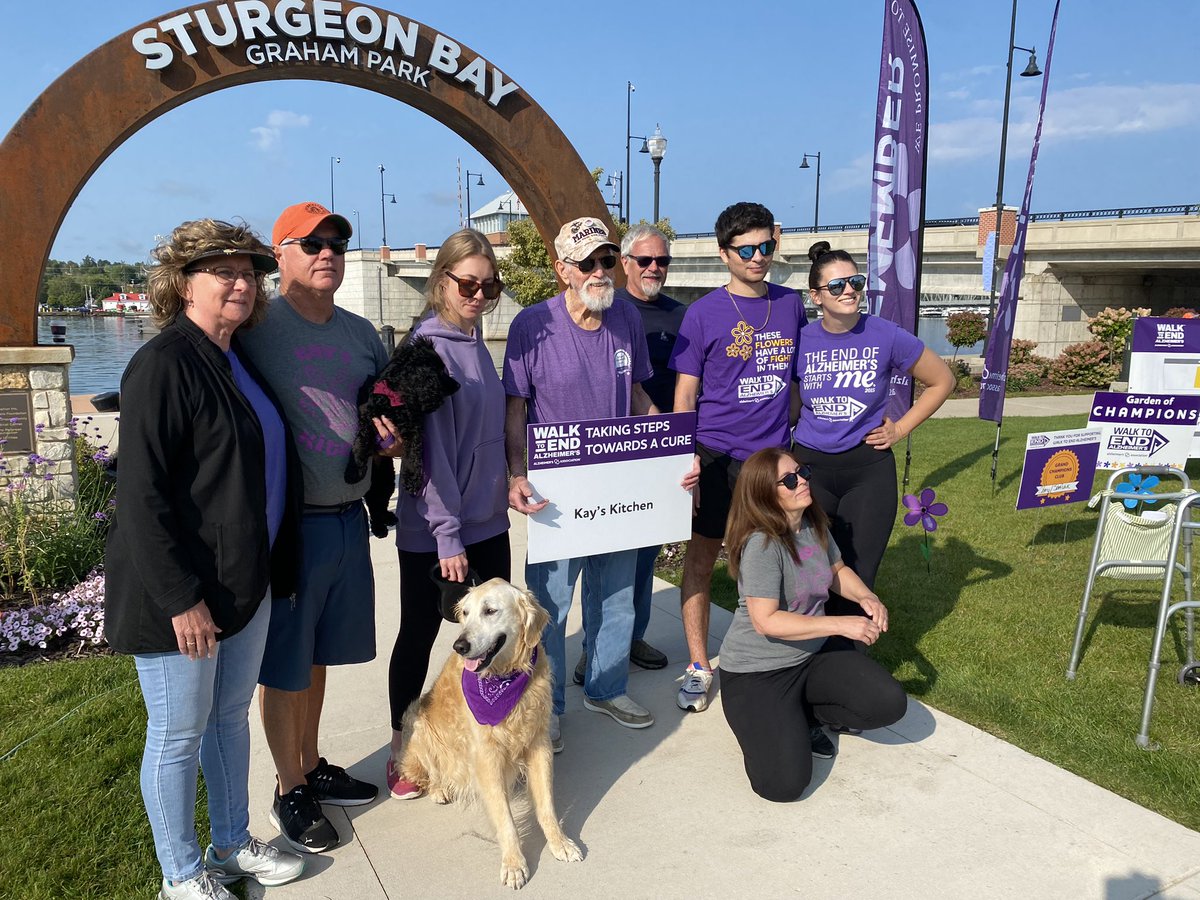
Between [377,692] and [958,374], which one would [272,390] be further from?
[958,374]

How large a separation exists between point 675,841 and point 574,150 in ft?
18.9

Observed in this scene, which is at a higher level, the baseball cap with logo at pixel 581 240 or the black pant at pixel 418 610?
the baseball cap with logo at pixel 581 240

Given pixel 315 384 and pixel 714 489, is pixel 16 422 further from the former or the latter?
pixel 714 489

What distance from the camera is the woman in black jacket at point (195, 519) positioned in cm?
216

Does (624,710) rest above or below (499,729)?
below

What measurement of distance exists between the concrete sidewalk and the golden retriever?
0.45ft

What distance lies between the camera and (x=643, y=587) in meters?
4.67

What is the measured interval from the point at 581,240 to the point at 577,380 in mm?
607

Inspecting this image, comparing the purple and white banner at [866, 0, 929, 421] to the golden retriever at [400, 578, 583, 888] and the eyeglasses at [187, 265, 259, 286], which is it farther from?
the eyeglasses at [187, 265, 259, 286]

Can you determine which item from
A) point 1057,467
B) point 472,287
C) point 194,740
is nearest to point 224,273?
point 472,287

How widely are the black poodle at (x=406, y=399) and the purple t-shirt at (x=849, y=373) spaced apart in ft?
6.82

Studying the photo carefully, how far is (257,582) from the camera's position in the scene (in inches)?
94.3

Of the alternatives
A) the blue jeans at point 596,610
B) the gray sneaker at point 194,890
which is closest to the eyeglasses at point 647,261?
the blue jeans at point 596,610

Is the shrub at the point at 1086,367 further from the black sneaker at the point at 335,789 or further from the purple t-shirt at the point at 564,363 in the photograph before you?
the black sneaker at the point at 335,789
